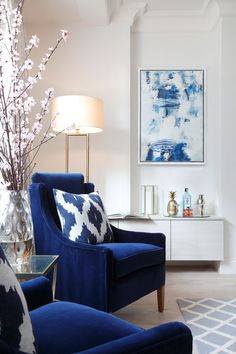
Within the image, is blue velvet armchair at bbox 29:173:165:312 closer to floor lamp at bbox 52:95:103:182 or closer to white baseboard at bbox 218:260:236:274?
floor lamp at bbox 52:95:103:182

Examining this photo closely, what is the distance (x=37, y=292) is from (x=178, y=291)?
6.39 ft

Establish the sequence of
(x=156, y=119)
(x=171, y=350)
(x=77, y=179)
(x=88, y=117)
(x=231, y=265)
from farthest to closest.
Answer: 1. (x=156, y=119)
2. (x=231, y=265)
3. (x=88, y=117)
4. (x=77, y=179)
5. (x=171, y=350)

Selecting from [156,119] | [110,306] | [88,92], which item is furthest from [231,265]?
[88,92]

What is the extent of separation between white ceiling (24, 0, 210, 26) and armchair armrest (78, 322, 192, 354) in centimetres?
321

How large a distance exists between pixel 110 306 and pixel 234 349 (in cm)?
72

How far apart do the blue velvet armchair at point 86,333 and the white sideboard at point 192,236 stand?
225 cm

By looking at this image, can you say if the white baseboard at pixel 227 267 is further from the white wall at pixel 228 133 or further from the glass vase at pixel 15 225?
the glass vase at pixel 15 225

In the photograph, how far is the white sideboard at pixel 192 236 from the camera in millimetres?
3549

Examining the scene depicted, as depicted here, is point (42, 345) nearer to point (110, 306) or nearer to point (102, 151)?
point (110, 306)

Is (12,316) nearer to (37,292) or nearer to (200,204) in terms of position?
(37,292)

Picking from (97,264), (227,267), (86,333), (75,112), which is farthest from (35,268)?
(227,267)

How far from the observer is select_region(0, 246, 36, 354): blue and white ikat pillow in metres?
0.78

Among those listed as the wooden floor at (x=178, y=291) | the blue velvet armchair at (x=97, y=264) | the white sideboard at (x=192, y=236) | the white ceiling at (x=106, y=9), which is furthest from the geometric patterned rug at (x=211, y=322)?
the white ceiling at (x=106, y=9)

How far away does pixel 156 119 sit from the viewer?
12.8 feet
